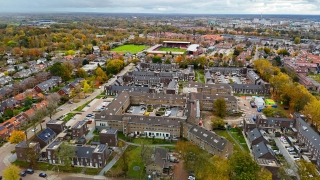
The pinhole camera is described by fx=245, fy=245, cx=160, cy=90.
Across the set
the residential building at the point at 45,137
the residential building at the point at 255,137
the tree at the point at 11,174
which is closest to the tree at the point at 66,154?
the tree at the point at 11,174

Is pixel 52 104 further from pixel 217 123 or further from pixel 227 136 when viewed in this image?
pixel 227 136

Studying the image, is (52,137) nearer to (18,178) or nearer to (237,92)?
(18,178)

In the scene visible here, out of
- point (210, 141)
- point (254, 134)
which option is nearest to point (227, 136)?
point (254, 134)

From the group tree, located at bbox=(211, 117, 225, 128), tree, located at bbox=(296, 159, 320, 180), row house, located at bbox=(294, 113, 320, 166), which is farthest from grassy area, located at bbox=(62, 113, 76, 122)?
row house, located at bbox=(294, 113, 320, 166)

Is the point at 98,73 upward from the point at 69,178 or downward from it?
upward

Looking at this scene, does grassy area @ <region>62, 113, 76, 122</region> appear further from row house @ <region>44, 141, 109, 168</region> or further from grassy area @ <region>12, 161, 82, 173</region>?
grassy area @ <region>12, 161, 82, 173</region>

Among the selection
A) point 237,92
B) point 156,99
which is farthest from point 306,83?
point 156,99

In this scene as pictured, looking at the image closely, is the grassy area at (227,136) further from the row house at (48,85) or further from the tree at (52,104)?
the row house at (48,85)
